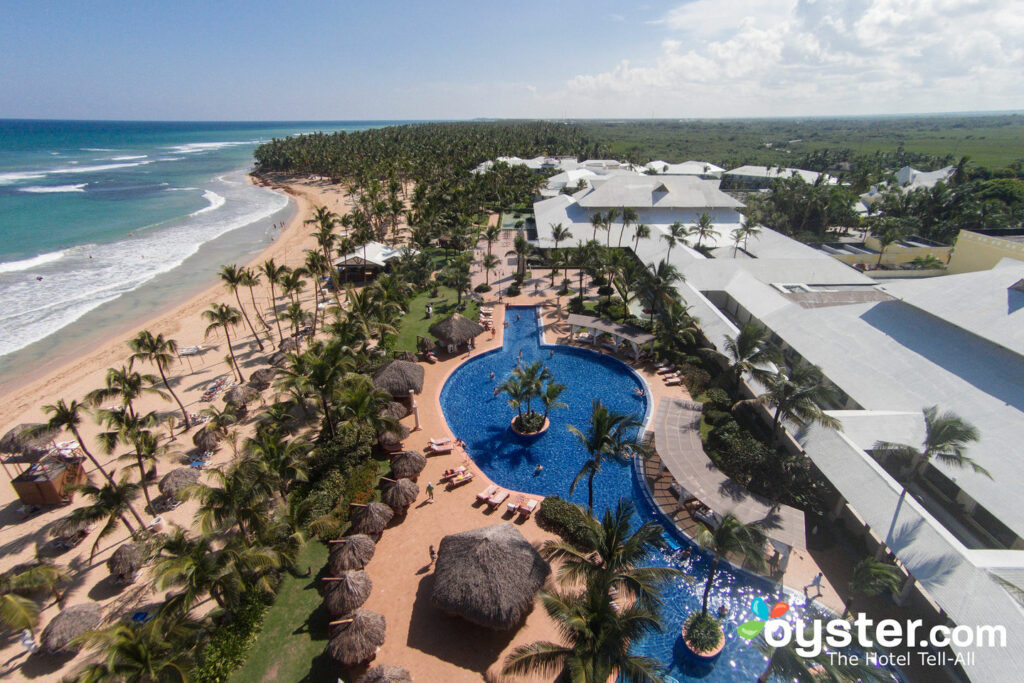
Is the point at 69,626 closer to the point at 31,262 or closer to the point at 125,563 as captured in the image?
the point at 125,563

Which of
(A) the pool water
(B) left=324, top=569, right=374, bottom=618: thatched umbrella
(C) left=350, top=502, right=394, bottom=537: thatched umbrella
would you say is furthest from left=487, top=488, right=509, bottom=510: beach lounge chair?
(B) left=324, top=569, right=374, bottom=618: thatched umbrella

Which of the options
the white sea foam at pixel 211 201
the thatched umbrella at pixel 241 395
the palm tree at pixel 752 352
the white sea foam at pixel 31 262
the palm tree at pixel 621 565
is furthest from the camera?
the white sea foam at pixel 211 201

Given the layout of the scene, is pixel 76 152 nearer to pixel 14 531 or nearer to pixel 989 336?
pixel 14 531

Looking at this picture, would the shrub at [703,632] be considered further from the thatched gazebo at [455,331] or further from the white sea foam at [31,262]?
the white sea foam at [31,262]

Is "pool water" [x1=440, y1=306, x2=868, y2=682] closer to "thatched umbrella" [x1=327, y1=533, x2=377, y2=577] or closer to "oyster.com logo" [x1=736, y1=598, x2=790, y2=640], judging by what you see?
"oyster.com logo" [x1=736, y1=598, x2=790, y2=640]

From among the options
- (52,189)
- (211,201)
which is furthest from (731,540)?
(52,189)

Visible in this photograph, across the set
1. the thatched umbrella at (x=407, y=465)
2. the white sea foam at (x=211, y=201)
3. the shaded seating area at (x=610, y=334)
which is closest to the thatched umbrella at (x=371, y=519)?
the thatched umbrella at (x=407, y=465)

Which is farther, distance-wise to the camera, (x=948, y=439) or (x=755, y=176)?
(x=755, y=176)

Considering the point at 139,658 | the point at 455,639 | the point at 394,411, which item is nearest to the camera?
the point at 139,658
